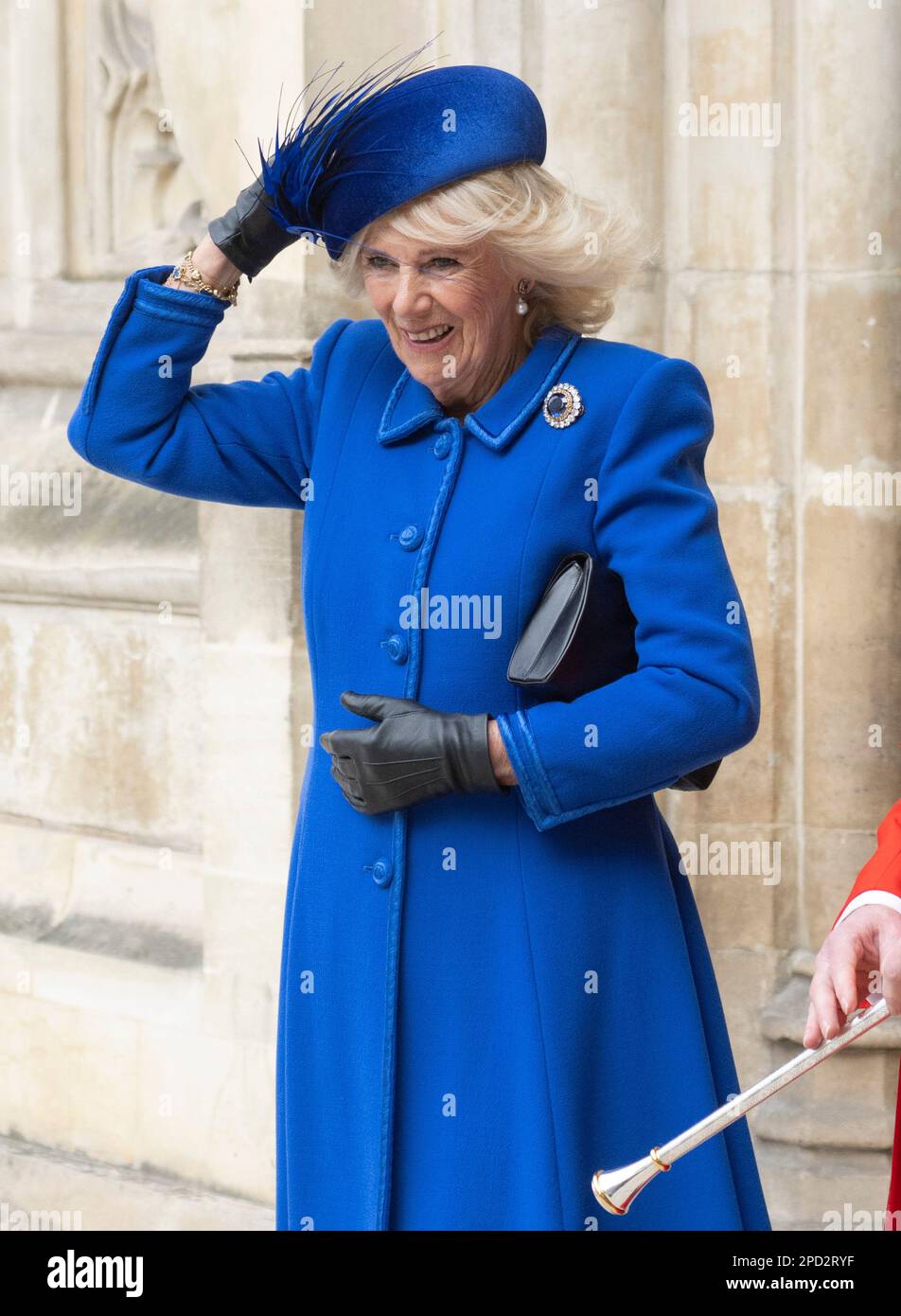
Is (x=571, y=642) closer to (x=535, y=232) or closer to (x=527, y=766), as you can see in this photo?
(x=527, y=766)

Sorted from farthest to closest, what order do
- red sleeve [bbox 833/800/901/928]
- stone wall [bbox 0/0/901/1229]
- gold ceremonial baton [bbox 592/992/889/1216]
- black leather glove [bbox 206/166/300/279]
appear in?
stone wall [bbox 0/0/901/1229] → black leather glove [bbox 206/166/300/279] → red sleeve [bbox 833/800/901/928] → gold ceremonial baton [bbox 592/992/889/1216]

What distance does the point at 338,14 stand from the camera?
2.86 metres

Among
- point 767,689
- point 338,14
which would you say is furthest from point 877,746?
point 338,14

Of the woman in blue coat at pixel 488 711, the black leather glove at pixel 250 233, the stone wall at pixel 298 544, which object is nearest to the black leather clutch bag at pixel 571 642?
the woman in blue coat at pixel 488 711

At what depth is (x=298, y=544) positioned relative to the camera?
2938 millimetres

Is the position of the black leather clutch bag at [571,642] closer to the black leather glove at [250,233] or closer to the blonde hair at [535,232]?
the blonde hair at [535,232]

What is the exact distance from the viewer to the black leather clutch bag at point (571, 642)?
1.92 meters

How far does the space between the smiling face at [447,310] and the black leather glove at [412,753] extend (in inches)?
14.6

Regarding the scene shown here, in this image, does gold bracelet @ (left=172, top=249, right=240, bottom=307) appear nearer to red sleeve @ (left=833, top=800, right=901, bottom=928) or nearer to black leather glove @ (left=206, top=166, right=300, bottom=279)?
black leather glove @ (left=206, top=166, right=300, bottom=279)

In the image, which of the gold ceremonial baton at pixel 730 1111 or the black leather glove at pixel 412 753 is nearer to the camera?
the gold ceremonial baton at pixel 730 1111

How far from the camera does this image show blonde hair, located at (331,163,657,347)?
1950 millimetres

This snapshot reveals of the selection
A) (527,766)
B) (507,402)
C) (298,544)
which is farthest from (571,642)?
(298,544)

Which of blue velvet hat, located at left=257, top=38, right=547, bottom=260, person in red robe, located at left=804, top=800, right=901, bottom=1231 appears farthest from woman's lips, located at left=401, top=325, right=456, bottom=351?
person in red robe, located at left=804, top=800, right=901, bottom=1231

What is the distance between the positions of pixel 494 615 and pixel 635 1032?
50cm
